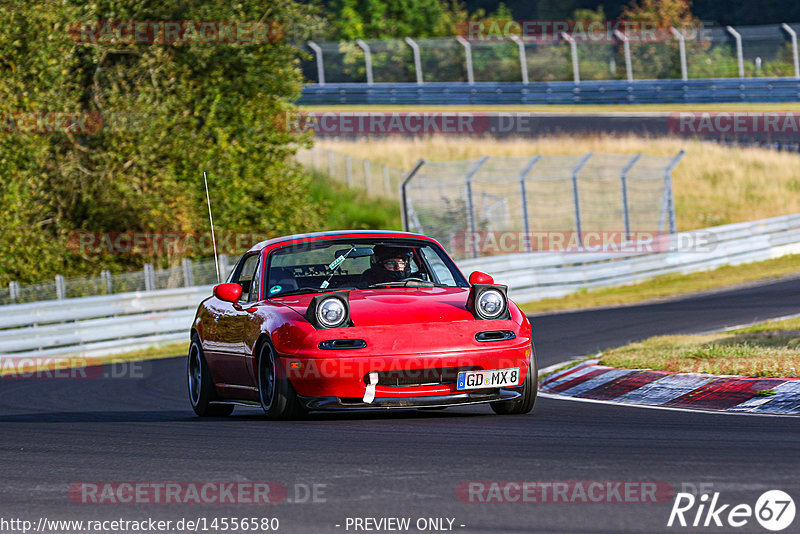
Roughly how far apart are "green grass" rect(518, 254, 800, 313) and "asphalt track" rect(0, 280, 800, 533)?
14663 millimetres

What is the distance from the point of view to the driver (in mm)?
9484

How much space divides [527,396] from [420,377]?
2.87 feet

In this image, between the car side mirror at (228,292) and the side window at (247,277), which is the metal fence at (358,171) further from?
the car side mirror at (228,292)

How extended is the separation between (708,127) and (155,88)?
75.2 ft

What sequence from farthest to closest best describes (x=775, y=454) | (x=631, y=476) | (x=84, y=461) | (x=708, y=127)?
(x=708, y=127), (x=84, y=461), (x=775, y=454), (x=631, y=476)

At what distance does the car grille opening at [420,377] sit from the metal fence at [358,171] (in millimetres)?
31880

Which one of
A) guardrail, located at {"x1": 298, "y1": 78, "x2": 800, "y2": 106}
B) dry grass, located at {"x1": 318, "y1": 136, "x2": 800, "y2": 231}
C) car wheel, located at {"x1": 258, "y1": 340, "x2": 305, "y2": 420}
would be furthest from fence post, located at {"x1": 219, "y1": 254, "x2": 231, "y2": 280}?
guardrail, located at {"x1": 298, "y1": 78, "x2": 800, "y2": 106}

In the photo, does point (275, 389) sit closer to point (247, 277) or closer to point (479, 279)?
point (479, 279)

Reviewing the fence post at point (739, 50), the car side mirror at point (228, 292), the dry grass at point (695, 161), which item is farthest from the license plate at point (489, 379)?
the fence post at point (739, 50)

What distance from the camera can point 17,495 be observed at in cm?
600

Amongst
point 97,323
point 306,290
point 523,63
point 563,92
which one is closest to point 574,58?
point 563,92

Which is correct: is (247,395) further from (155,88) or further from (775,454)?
(155,88)

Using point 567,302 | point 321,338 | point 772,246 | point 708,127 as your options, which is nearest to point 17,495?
point 321,338

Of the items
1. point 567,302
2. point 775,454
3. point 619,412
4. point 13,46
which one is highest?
point 13,46
